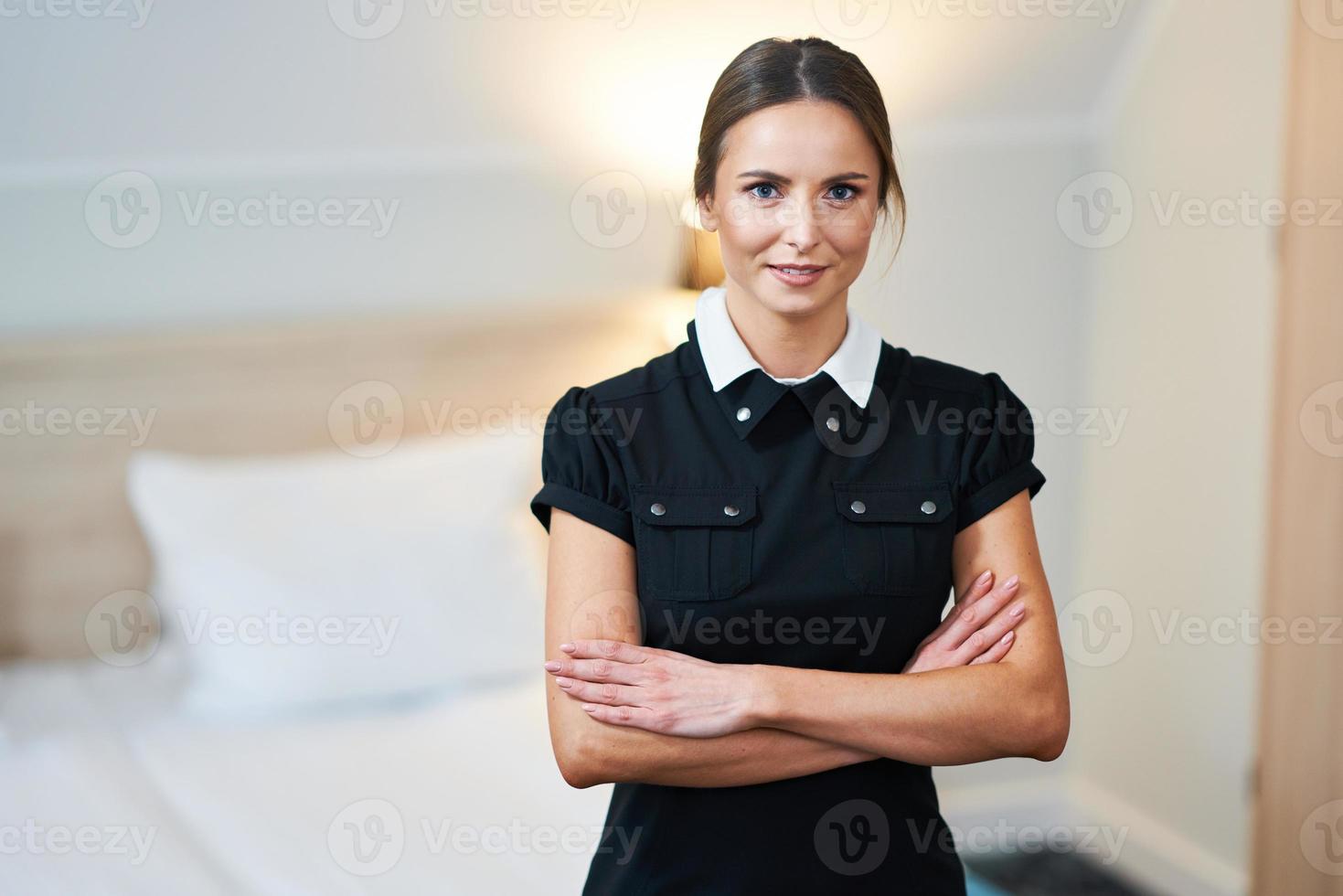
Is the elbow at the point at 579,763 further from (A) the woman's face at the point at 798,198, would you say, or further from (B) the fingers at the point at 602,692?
(A) the woman's face at the point at 798,198

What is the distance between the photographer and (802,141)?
1247 millimetres

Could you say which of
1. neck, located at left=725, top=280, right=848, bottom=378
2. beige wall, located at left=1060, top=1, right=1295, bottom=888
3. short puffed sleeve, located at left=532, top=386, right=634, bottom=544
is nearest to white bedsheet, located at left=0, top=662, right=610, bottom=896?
short puffed sleeve, located at left=532, top=386, right=634, bottom=544

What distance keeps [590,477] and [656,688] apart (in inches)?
9.4

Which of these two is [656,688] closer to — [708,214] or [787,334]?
[787,334]

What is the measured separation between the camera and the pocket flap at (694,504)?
1252mm

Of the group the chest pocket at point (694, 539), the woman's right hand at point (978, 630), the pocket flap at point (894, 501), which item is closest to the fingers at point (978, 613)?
the woman's right hand at point (978, 630)

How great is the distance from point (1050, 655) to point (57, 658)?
2121mm

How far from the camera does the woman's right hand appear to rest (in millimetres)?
1262

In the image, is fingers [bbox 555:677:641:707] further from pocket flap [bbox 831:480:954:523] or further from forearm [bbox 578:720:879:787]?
pocket flap [bbox 831:480:954:523]

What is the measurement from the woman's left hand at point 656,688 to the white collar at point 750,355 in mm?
317

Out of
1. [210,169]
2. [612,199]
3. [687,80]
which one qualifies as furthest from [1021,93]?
[210,169]

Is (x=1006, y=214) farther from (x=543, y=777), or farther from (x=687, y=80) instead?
(x=543, y=777)

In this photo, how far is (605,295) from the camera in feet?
8.77

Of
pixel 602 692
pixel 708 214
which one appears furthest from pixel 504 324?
pixel 602 692
